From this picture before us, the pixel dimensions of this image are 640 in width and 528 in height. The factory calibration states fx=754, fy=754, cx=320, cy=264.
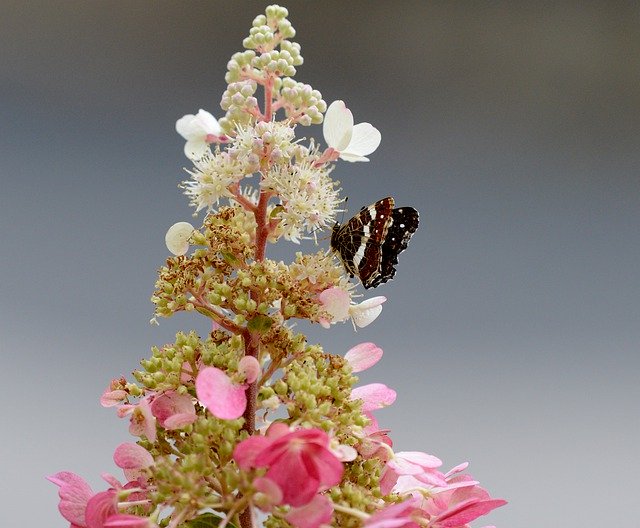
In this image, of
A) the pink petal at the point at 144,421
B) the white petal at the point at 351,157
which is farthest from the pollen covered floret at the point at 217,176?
the pink petal at the point at 144,421

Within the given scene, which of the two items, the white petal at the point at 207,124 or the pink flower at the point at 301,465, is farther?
the white petal at the point at 207,124

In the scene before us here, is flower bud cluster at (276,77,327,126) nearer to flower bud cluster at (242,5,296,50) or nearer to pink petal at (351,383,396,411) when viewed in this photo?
flower bud cluster at (242,5,296,50)

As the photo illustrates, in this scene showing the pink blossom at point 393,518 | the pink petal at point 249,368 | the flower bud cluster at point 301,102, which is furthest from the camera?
the flower bud cluster at point 301,102

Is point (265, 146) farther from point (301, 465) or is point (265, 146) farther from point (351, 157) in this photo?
point (301, 465)

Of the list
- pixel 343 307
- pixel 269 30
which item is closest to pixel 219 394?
pixel 343 307

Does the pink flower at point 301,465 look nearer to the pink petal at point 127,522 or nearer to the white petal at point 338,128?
the pink petal at point 127,522

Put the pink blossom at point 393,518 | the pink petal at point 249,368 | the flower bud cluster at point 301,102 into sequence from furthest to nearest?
the flower bud cluster at point 301,102 < the pink petal at point 249,368 < the pink blossom at point 393,518

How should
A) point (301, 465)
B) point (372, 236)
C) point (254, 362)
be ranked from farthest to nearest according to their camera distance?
point (372, 236) → point (254, 362) → point (301, 465)

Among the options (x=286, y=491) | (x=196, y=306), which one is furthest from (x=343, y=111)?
(x=286, y=491)
